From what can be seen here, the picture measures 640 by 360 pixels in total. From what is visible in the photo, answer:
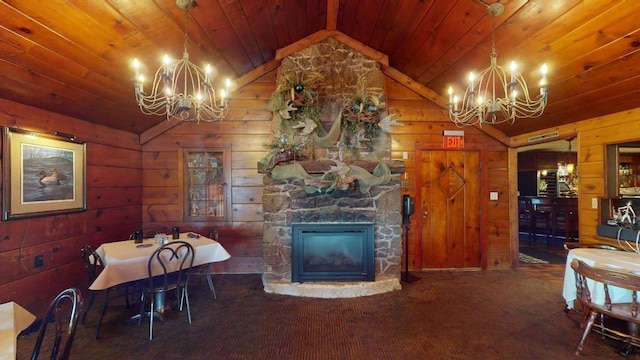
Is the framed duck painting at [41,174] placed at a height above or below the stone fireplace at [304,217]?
above

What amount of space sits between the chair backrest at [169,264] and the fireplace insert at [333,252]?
1272 mm

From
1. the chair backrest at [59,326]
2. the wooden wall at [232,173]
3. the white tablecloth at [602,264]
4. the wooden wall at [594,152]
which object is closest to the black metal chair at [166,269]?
the chair backrest at [59,326]

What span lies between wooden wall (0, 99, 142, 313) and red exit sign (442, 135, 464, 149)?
4.70m

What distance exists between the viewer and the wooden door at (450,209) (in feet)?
14.5

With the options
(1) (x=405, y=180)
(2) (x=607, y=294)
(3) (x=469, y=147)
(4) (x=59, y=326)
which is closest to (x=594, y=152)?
(3) (x=469, y=147)

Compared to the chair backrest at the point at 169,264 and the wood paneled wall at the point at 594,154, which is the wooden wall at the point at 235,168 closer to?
the chair backrest at the point at 169,264

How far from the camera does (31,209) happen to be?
8.87 feet

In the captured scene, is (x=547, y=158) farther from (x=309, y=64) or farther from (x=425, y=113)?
(x=309, y=64)

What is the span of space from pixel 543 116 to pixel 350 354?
382cm

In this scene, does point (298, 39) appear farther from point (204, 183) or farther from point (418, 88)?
point (204, 183)

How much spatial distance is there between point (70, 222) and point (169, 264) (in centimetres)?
140

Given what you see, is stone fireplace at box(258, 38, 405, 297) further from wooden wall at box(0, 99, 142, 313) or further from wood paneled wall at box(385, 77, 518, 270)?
wooden wall at box(0, 99, 142, 313)

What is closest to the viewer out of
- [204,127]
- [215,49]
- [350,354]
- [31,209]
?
[350,354]

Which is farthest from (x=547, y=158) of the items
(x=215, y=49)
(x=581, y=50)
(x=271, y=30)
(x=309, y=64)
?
(x=215, y=49)
